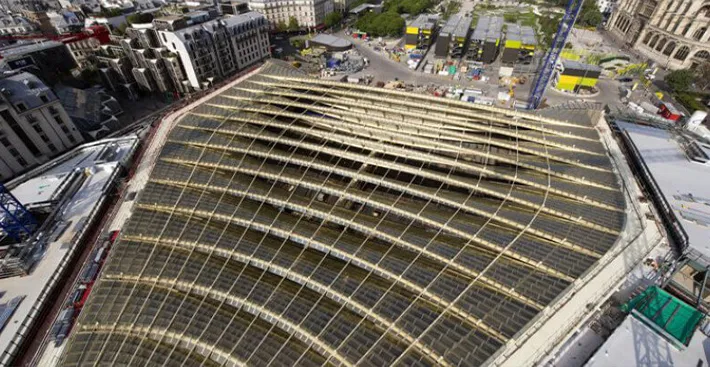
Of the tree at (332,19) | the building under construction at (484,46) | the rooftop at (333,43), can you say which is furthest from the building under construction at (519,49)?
the tree at (332,19)

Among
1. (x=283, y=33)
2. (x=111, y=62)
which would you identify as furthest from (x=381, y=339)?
(x=283, y=33)

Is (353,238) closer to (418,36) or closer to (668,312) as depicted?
(668,312)

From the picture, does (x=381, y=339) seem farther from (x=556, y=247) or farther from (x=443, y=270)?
(x=556, y=247)

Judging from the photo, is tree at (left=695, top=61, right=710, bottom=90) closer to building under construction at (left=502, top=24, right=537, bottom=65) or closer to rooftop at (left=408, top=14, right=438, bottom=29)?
building under construction at (left=502, top=24, right=537, bottom=65)

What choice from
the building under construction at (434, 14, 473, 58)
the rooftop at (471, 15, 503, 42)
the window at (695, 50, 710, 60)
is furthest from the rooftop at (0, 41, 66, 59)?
the window at (695, 50, 710, 60)

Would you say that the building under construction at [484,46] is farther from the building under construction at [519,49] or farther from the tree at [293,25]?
the tree at [293,25]

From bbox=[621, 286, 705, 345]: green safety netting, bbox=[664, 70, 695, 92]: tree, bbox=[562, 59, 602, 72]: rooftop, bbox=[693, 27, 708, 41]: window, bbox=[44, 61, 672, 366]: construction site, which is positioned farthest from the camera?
bbox=[693, 27, 708, 41]: window
